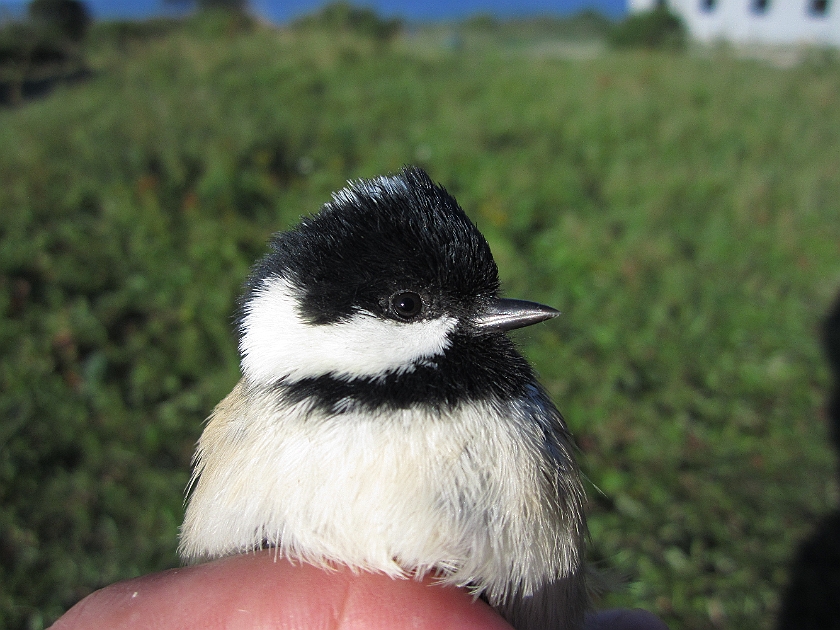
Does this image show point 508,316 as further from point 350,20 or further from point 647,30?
point 647,30

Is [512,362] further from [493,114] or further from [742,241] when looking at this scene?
[493,114]

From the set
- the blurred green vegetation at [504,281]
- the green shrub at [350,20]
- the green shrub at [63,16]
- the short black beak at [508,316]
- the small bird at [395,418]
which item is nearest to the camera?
the small bird at [395,418]

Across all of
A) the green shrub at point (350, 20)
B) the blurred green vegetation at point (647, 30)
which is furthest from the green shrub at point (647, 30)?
the green shrub at point (350, 20)

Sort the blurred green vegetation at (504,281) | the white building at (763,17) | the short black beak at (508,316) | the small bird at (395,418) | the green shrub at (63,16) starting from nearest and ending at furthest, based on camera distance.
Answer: the small bird at (395,418), the short black beak at (508,316), the blurred green vegetation at (504,281), the green shrub at (63,16), the white building at (763,17)

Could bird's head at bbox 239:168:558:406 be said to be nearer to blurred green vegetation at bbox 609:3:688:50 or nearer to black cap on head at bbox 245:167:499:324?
black cap on head at bbox 245:167:499:324

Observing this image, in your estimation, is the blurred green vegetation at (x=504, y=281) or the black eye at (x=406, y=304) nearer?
the black eye at (x=406, y=304)

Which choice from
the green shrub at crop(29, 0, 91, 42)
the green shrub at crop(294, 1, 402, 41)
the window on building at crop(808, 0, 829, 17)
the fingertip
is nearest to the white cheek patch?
the fingertip

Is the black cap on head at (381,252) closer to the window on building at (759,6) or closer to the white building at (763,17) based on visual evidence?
the white building at (763,17)
